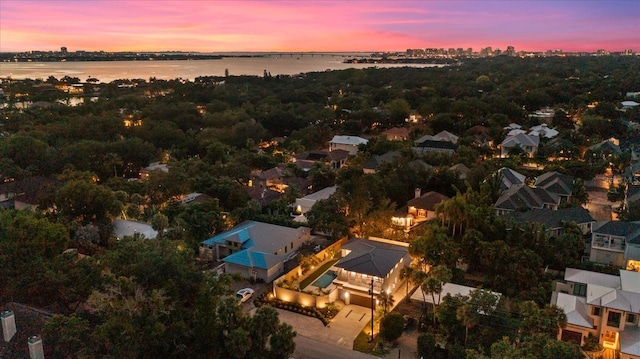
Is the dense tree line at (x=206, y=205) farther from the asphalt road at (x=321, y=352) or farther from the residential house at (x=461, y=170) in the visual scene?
the asphalt road at (x=321, y=352)

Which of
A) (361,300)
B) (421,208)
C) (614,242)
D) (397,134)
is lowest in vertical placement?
(361,300)

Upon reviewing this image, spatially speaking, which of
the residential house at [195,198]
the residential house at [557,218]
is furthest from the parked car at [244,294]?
the residential house at [557,218]

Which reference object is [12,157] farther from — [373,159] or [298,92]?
[298,92]

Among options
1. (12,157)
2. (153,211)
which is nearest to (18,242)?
(153,211)

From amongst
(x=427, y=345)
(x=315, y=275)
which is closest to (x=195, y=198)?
(x=315, y=275)

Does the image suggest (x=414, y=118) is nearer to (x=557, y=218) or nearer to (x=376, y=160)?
(x=376, y=160)

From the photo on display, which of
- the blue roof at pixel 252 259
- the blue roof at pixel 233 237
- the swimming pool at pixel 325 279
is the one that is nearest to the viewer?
the swimming pool at pixel 325 279
